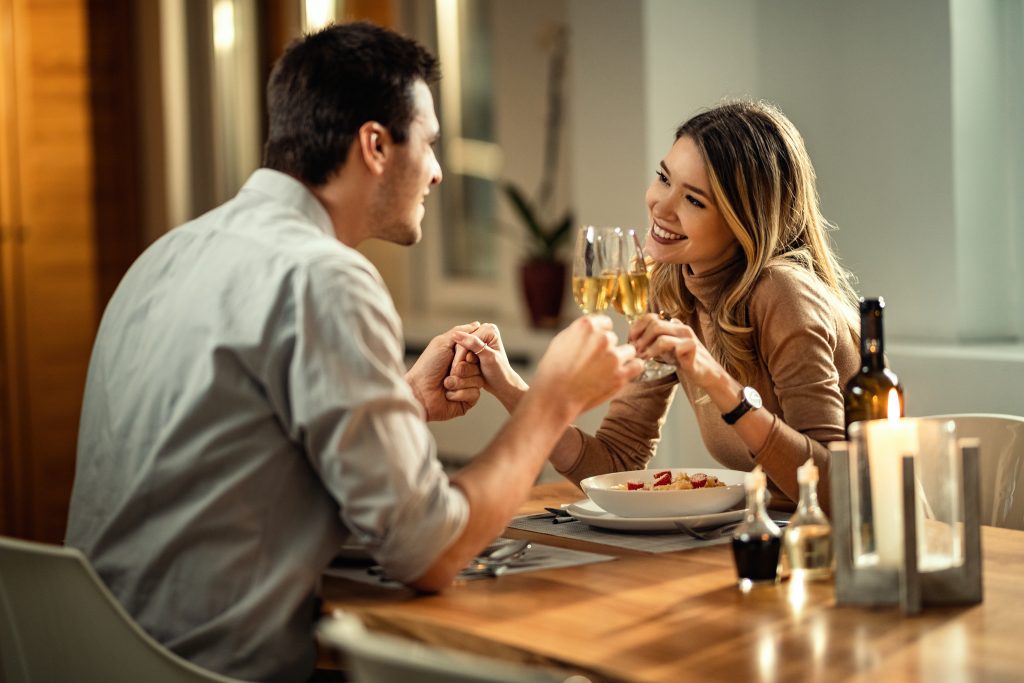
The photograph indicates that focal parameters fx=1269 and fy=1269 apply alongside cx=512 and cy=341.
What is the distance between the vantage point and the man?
1.40 m

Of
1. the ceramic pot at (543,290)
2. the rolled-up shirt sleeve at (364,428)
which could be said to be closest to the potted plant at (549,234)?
the ceramic pot at (543,290)

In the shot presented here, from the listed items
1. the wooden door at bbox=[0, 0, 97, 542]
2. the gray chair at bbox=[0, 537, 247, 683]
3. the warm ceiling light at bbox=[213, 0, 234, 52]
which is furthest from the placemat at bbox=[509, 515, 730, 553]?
the warm ceiling light at bbox=[213, 0, 234, 52]

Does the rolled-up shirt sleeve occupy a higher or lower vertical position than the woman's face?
lower

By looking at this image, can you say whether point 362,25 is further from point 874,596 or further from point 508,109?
point 508,109

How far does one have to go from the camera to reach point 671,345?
1740 mm

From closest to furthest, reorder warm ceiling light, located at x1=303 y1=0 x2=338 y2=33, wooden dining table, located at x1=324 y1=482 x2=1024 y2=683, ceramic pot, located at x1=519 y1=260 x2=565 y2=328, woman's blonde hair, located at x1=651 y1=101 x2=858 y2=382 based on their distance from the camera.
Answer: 1. wooden dining table, located at x1=324 y1=482 x2=1024 y2=683
2. woman's blonde hair, located at x1=651 y1=101 x2=858 y2=382
3. ceramic pot, located at x1=519 y1=260 x2=565 y2=328
4. warm ceiling light, located at x1=303 y1=0 x2=338 y2=33

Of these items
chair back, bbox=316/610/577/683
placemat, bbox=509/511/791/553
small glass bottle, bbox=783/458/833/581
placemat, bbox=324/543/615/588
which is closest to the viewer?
chair back, bbox=316/610/577/683

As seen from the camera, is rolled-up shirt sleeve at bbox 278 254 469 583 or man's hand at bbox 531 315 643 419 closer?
rolled-up shirt sleeve at bbox 278 254 469 583

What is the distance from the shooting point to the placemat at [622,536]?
1688mm

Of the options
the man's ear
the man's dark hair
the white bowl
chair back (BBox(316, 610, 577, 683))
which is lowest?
the white bowl

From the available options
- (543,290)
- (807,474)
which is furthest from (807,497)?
(543,290)

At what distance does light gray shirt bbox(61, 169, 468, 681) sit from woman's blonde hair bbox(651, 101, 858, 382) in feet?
2.80

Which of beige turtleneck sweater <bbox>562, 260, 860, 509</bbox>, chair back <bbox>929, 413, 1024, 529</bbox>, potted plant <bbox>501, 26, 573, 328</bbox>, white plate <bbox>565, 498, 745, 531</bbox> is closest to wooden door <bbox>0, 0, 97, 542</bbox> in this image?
potted plant <bbox>501, 26, 573, 328</bbox>

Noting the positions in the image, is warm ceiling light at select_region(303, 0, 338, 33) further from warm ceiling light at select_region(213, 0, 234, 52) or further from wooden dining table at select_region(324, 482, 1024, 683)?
wooden dining table at select_region(324, 482, 1024, 683)
